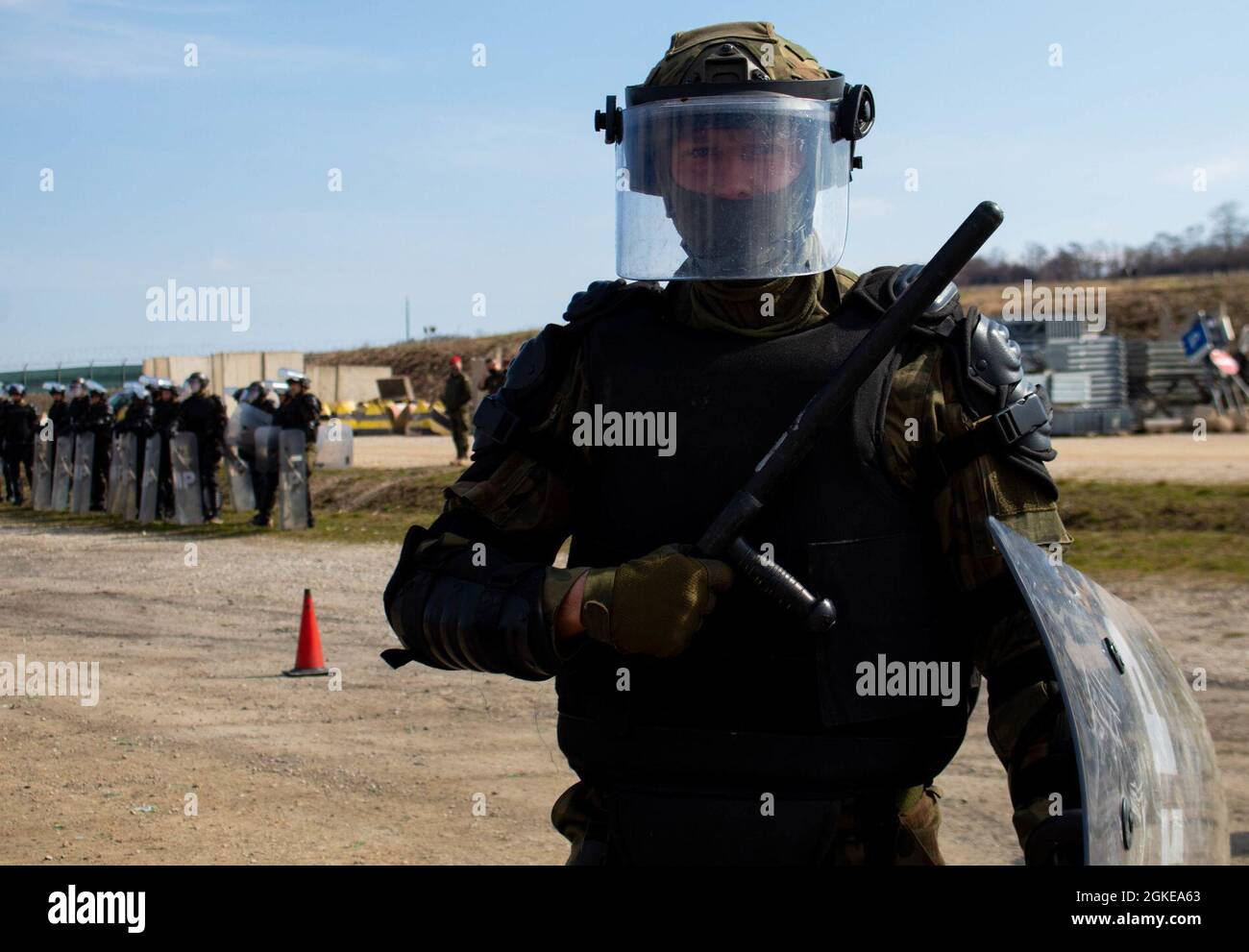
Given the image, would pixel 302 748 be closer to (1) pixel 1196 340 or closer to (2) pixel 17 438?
(2) pixel 17 438

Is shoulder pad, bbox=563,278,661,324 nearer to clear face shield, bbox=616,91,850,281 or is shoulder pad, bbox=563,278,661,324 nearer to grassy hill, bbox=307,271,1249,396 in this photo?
clear face shield, bbox=616,91,850,281

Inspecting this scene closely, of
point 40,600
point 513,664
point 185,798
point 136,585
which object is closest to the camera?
point 513,664

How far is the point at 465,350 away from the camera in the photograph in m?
72.5

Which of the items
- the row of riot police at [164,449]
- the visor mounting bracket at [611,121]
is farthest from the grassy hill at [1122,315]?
the visor mounting bracket at [611,121]

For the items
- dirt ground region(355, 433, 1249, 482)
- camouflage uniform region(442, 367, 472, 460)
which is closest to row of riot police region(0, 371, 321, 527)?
camouflage uniform region(442, 367, 472, 460)

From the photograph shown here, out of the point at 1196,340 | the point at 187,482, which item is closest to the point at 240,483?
the point at 187,482

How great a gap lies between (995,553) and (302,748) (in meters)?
5.39

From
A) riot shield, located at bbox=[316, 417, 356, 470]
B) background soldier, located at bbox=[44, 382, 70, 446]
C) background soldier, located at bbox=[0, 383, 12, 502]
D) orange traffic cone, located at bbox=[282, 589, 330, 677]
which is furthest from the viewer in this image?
background soldier, located at bbox=[0, 383, 12, 502]

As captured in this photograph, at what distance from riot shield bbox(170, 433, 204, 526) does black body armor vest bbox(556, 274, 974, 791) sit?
18219mm

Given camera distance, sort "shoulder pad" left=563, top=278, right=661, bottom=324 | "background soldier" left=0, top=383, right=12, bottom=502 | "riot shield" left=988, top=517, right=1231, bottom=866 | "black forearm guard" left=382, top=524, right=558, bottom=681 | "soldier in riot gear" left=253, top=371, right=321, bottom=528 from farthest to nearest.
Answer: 1. "background soldier" left=0, top=383, right=12, bottom=502
2. "soldier in riot gear" left=253, top=371, right=321, bottom=528
3. "shoulder pad" left=563, top=278, right=661, bottom=324
4. "black forearm guard" left=382, top=524, right=558, bottom=681
5. "riot shield" left=988, top=517, right=1231, bottom=866

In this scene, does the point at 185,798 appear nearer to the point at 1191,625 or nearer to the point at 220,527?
the point at 1191,625

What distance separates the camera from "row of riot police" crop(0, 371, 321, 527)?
18.4m

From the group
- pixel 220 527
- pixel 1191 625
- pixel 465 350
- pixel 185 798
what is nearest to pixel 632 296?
pixel 185 798
